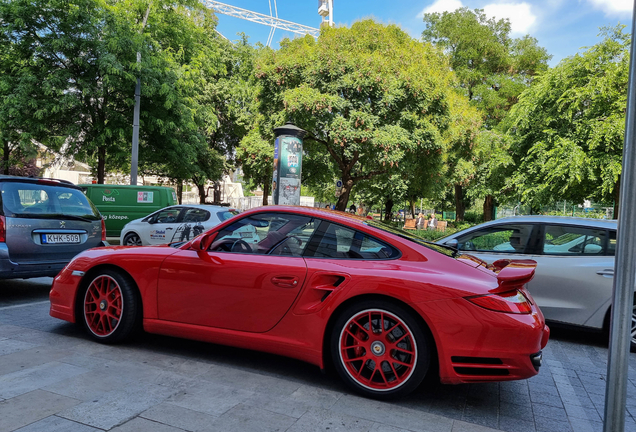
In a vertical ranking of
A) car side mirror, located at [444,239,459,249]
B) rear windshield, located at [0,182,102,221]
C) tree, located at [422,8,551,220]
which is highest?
tree, located at [422,8,551,220]

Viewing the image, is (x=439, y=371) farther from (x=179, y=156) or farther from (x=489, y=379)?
(x=179, y=156)

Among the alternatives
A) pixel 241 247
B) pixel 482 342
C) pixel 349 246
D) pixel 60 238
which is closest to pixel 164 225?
pixel 60 238

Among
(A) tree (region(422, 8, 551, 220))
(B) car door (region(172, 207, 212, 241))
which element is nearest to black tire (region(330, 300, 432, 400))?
(B) car door (region(172, 207, 212, 241))

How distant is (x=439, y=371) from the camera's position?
9.91ft

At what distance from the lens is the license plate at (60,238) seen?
19.1 feet

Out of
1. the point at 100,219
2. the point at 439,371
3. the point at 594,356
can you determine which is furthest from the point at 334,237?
the point at 100,219

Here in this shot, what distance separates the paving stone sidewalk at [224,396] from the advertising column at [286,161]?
892 cm

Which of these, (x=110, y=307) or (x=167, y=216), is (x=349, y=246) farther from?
(x=167, y=216)

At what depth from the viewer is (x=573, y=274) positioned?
5.03 meters

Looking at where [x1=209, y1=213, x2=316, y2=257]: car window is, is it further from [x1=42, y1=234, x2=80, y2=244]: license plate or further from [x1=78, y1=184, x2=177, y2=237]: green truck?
[x1=78, y1=184, x2=177, y2=237]: green truck

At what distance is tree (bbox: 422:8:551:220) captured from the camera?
95.6ft

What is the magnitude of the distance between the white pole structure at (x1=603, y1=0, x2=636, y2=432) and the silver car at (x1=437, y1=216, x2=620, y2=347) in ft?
9.86

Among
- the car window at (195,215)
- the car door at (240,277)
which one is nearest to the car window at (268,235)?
the car door at (240,277)

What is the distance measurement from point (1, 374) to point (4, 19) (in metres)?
17.2
